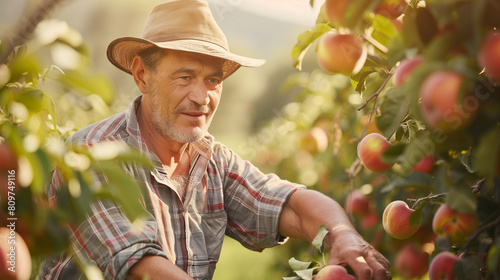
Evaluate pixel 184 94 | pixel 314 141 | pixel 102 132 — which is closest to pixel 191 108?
pixel 184 94

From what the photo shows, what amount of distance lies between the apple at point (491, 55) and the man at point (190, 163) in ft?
2.70

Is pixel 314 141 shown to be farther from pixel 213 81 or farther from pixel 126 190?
pixel 126 190

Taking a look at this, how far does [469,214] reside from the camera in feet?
2.88

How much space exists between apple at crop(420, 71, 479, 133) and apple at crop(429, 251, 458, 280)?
0.28 metres

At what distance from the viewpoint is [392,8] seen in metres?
1.02

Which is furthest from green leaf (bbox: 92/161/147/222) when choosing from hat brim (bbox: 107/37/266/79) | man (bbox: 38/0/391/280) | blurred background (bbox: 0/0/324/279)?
blurred background (bbox: 0/0/324/279)

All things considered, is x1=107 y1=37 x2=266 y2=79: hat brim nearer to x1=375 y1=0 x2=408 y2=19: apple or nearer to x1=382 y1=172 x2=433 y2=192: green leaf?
x1=375 y1=0 x2=408 y2=19: apple

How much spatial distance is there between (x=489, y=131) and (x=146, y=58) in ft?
4.24

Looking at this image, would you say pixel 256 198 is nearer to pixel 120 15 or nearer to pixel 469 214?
pixel 469 214

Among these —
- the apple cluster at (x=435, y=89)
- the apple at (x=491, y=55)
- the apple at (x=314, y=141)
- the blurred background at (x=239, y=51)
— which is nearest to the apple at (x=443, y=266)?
the apple cluster at (x=435, y=89)

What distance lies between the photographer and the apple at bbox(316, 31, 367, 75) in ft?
3.48

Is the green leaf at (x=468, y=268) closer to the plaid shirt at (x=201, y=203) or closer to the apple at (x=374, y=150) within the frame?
the apple at (x=374, y=150)

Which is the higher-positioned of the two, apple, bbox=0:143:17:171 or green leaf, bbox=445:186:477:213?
apple, bbox=0:143:17:171

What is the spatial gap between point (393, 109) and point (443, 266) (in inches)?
11.1
